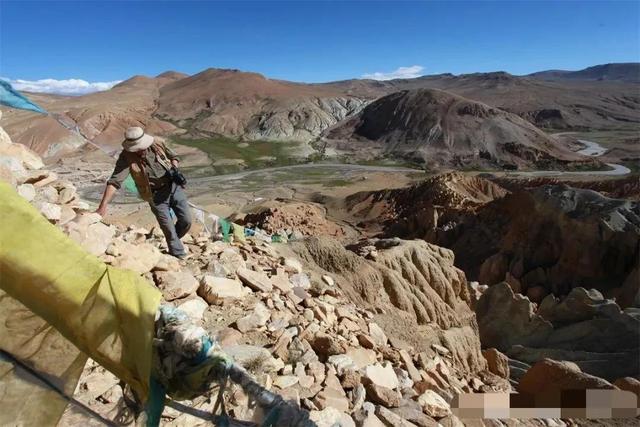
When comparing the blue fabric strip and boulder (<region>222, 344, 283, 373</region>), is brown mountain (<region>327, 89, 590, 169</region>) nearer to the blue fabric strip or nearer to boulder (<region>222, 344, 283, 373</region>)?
the blue fabric strip

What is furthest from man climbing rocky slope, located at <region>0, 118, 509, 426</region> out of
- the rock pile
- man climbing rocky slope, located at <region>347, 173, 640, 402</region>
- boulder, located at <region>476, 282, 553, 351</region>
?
the rock pile

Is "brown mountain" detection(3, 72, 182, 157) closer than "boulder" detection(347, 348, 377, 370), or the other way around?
"boulder" detection(347, 348, 377, 370)

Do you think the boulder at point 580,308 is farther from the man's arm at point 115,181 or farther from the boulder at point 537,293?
the man's arm at point 115,181

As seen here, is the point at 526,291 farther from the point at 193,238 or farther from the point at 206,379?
the point at 206,379

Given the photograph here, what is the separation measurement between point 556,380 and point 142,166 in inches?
313

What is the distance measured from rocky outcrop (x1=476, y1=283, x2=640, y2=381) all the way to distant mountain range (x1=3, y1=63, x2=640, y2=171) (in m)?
39.4

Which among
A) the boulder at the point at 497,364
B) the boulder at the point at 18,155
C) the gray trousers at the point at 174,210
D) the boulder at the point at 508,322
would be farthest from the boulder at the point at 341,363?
the boulder at the point at 508,322

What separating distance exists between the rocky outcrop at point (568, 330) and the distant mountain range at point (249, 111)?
39.4 meters

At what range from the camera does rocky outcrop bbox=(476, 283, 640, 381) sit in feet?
39.4

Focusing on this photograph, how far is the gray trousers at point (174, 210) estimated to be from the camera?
5.33 meters

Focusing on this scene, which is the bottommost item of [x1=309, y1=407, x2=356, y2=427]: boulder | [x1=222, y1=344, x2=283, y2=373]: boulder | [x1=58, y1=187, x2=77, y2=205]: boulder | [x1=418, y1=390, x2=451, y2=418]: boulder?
[x1=418, y1=390, x2=451, y2=418]: boulder

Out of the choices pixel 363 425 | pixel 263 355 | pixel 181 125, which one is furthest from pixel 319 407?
pixel 181 125

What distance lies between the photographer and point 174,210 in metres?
5.58

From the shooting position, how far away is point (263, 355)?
13.2 ft
